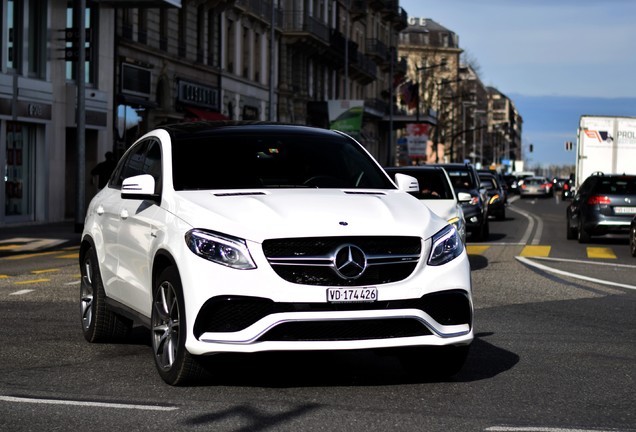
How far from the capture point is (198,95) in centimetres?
4625

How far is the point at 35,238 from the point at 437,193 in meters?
10.3

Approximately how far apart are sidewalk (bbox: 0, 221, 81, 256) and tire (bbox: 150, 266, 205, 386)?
15.0 metres

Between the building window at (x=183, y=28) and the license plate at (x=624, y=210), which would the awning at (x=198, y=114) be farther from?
the license plate at (x=624, y=210)

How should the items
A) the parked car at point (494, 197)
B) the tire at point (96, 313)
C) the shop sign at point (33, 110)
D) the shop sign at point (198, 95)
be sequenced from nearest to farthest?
1. the tire at point (96, 313)
2. the shop sign at point (33, 110)
3. the parked car at point (494, 197)
4. the shop sign at point (198, 95)

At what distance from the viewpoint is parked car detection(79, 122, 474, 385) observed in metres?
7.29

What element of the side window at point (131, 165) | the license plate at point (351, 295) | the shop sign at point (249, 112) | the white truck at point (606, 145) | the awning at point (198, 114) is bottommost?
the license plate at point (351, 295)

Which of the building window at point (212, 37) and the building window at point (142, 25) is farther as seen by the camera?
the building window at point (212, 37)

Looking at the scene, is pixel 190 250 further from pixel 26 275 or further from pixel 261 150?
pixel 26 275

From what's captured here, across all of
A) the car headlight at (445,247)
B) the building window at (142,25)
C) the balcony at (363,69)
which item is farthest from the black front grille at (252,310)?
the balcony at (363,69)

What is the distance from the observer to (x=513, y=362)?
9.04 metres

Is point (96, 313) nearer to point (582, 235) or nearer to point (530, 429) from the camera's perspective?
point (530, 429)

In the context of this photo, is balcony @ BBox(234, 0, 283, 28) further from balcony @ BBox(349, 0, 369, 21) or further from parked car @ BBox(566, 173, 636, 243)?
parked car @ BBox(566, 173, 636, 243)

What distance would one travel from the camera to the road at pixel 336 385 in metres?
6.71

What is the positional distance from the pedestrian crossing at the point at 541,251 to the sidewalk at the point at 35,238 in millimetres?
7763
